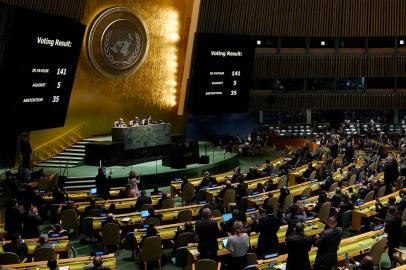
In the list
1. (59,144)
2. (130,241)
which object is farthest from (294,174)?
(59,144)

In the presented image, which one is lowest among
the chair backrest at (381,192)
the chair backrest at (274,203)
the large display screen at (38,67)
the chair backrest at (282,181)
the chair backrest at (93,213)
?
the chair backrest at (93,213)

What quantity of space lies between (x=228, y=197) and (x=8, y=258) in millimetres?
6955

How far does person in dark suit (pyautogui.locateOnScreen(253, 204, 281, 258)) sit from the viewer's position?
927cm

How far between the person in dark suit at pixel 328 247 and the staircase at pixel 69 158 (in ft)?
47.6

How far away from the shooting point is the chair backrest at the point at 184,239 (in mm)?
10047

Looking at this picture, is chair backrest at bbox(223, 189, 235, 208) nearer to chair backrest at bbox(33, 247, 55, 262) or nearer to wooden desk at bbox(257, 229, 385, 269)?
wooden desk at bbox(257, 229, 385, 269)

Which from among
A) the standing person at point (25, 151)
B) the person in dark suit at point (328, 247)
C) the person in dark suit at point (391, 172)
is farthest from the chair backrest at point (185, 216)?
the standing person at point (25, 151)

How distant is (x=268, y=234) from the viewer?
930 centimetres

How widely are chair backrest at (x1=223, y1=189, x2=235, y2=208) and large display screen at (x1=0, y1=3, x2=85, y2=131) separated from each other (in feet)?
21.2

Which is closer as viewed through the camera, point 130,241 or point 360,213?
point 130,241

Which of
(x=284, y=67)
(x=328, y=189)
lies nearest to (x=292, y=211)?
(x=328, y=189)

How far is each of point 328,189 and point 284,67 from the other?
51.0ft

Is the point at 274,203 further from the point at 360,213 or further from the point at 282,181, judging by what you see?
the point at 282,181

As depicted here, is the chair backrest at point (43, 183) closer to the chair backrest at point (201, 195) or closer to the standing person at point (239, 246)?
the chair backrest at point (201, 195)
